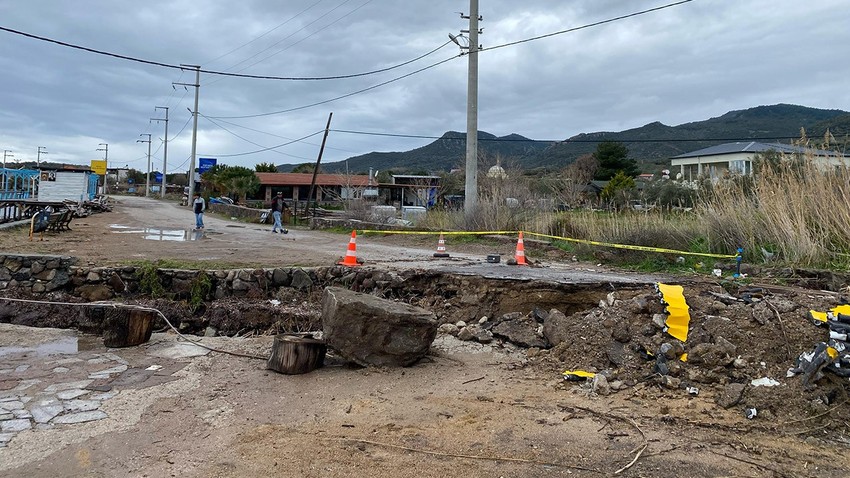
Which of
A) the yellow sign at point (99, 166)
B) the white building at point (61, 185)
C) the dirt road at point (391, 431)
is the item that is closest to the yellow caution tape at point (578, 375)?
the dirt road at point (391, 431)

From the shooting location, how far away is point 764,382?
5.22 meters

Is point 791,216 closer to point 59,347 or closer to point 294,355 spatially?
point 294,355

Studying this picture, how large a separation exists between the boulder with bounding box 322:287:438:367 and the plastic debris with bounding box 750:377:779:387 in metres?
3.27

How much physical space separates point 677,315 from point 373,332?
333 cm

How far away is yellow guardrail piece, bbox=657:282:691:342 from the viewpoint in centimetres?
603

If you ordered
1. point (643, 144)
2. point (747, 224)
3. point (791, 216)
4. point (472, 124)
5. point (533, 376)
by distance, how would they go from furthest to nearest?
point (643, 144), point (472, 124), point (747, 224), point (791, 216), point (533, 376)

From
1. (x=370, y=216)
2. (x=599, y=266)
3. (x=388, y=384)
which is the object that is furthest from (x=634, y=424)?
(x=370, y=216)

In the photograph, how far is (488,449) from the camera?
4223mm

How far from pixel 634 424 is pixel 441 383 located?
1.99 m

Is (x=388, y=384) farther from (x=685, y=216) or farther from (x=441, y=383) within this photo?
(x=685, y=216)

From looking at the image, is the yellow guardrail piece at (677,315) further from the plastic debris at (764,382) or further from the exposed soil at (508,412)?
the plastic debris at (764,382)

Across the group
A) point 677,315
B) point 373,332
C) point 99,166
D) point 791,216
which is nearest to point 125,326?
point 373,332

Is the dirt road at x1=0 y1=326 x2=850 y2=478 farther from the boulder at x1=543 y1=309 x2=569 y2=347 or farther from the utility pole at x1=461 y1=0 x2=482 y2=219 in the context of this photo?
the utility pole at x1=461 y1=0 x2=482 y2=219

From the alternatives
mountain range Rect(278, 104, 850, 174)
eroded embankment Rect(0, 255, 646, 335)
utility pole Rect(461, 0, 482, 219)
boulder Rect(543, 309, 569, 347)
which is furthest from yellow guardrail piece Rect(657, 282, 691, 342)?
mountain range Rect(278, 104, 850, 174)
